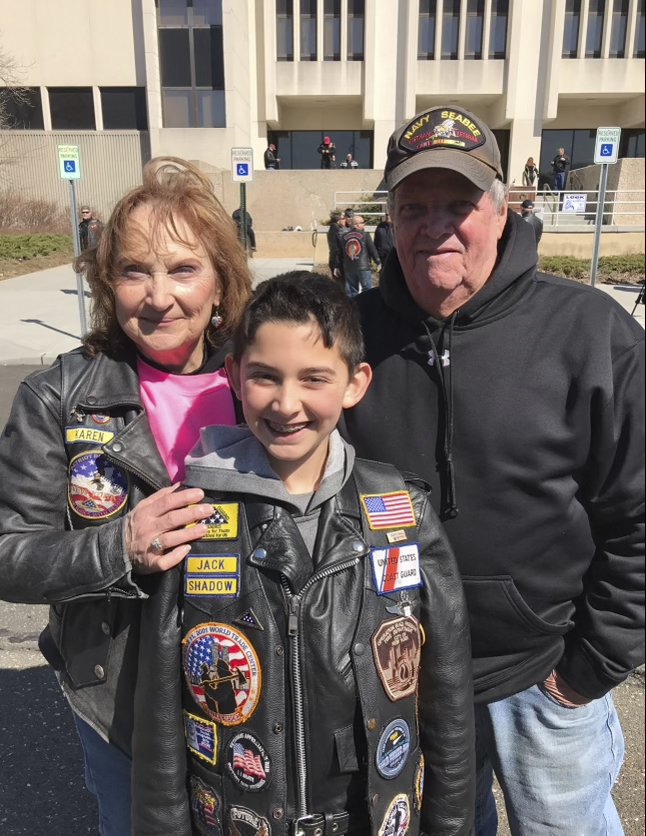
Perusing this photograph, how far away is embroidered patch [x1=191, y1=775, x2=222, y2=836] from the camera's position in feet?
5.25

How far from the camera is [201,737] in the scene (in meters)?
1.60

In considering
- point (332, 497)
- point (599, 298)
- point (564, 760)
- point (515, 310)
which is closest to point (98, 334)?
point (332, 497)

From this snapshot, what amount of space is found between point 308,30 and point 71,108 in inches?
437

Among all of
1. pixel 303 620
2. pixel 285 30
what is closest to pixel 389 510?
pixel 303 620

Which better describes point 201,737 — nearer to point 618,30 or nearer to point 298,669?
point 298,669

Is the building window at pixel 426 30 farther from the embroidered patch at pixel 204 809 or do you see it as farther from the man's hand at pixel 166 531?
the embroidered patch at pixel 204 809

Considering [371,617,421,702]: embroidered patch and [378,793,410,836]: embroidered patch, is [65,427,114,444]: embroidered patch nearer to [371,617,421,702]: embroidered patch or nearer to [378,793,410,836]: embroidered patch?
[371,617,421,702]: embroidered patch

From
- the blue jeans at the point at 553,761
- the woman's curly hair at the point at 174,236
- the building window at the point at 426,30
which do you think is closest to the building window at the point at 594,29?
the building window at the point at 426,30

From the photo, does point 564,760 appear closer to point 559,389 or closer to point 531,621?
point 531,621

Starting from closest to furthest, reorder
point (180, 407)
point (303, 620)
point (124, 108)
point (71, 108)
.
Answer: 1. point (303, 620)
2. point (180, 407)
3. point (71, 108)
4. point (124, 108)

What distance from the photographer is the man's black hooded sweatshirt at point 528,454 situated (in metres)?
1.73

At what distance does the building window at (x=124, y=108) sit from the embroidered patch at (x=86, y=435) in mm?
29974

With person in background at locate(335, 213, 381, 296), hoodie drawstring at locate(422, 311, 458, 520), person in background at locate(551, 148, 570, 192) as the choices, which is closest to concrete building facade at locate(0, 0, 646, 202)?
person in background at locate(551, 148, 570, 192)

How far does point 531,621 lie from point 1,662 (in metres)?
2.85
